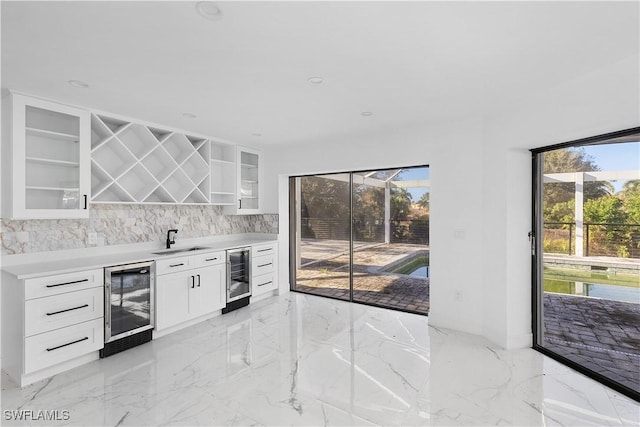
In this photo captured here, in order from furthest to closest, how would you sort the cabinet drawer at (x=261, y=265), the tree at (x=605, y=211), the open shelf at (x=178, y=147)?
1. the cabinet drawer at (x=261, y=265)
2. the open shelf at (x=178, y=147)
3. the tree at (x=605, y=211)

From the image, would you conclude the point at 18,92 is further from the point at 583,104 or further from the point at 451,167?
the point at 583,104

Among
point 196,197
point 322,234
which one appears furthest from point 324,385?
point 196,197

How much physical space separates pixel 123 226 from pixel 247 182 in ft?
6.04

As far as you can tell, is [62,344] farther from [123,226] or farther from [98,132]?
[98,132]

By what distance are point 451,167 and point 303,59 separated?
2.29 meters

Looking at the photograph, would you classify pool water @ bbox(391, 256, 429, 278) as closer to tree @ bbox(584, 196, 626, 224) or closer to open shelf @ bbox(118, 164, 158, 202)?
tree @ bbox(584, 196, 626, 224)

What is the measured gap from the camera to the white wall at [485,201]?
2882 mm

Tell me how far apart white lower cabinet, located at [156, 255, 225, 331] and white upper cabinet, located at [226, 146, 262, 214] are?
103 cm

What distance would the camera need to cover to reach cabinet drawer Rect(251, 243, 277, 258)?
4.62 metres

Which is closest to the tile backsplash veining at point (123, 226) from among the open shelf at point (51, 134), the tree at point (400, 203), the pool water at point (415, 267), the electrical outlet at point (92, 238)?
the electrical outlet at point (92, 238)

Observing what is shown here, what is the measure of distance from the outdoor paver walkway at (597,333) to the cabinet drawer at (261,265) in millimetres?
3505

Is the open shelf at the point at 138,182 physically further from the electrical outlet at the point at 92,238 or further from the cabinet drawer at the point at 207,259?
the cabinet drawer at the point at 207,259

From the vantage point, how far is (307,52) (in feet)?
6.70

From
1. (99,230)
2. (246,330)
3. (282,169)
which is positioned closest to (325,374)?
(246,330)
